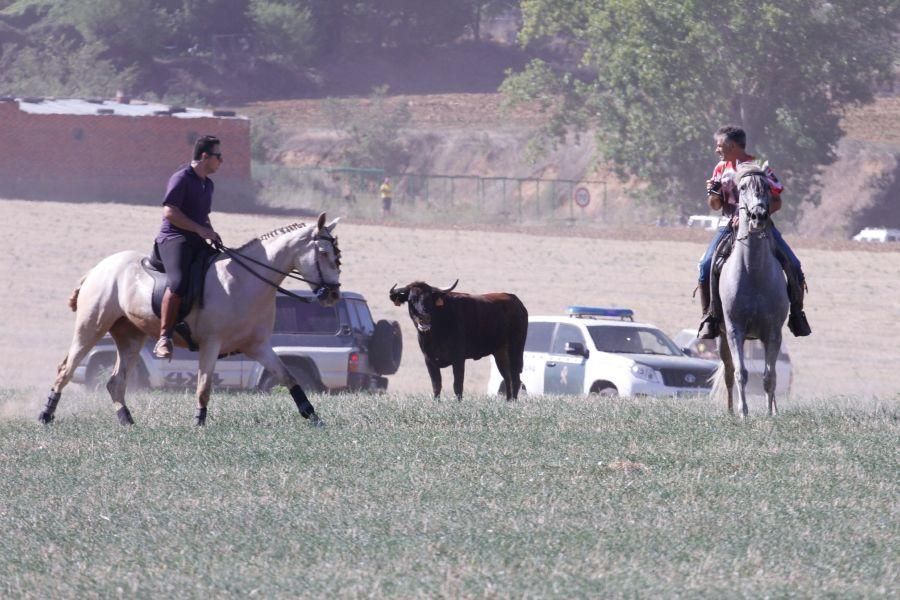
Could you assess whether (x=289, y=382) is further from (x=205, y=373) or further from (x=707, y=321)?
(x=707, y=321)

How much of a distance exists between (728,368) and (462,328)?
16.1 feet

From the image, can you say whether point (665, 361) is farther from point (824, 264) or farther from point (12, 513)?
point (824, 264)

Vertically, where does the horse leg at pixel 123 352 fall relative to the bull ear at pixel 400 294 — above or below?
below

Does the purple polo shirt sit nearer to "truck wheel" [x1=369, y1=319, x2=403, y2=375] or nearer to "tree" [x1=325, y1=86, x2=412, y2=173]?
"truck wheel" [x1=369, y1=319, x2=403, y2=375]

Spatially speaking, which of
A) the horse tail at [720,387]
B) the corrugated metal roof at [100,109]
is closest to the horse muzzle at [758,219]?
the horse tail at [720,387]

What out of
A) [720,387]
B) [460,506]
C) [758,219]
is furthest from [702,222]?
[460,506]

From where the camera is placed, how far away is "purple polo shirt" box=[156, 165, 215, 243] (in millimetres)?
14094

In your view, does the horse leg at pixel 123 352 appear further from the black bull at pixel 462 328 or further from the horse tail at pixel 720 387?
the horse tail at pixel 720 387

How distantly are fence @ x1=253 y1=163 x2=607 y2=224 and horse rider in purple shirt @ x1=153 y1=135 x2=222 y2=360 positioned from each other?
4398cm

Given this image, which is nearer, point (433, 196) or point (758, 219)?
point (758, 219)

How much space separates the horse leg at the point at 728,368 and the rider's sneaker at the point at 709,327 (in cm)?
18

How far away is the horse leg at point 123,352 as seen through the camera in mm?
15172

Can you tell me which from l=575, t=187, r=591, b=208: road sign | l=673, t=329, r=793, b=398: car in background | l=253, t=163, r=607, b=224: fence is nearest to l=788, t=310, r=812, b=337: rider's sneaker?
l=673, t=329, r=793, b=398: car in background

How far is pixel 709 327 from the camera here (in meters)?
14.6
